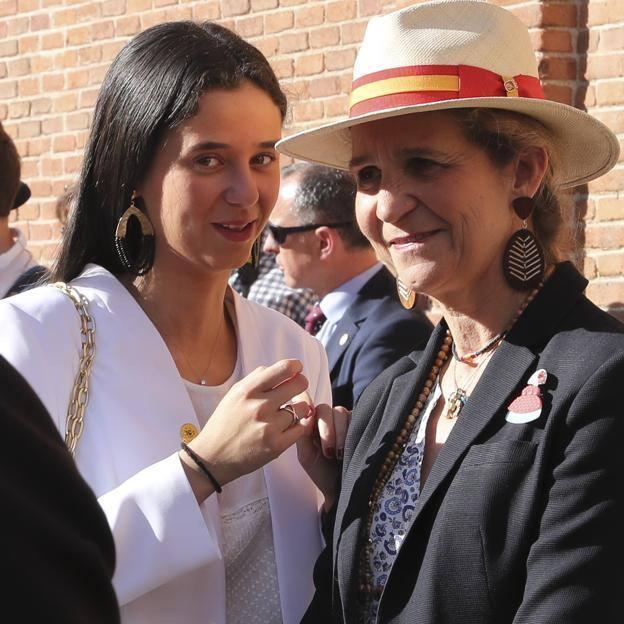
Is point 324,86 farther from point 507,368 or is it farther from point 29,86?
point 507,368

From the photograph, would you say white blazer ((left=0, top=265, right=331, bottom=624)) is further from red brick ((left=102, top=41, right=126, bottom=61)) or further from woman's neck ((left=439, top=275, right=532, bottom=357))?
red brick ((left=102, top=41, right=126, bottom=61))

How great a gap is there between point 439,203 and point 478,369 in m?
0.35

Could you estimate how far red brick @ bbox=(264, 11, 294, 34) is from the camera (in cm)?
618

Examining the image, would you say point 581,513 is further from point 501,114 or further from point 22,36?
point 22,36

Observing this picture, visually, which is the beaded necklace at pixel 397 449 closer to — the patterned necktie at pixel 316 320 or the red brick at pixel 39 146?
the patterned necktie at pixel 316 320

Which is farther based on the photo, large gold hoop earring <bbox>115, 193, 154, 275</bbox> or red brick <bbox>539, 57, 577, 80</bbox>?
red brick <bbox>539, 57, 577, 80</bbox>

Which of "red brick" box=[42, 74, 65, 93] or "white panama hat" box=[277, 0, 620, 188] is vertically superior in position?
"white panama hat" box=[277, 0, 620, 188]

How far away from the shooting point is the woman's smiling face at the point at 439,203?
2.29 metres

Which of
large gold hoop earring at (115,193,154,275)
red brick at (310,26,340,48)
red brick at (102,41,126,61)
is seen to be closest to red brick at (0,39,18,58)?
red brick at (102,41,126,61)

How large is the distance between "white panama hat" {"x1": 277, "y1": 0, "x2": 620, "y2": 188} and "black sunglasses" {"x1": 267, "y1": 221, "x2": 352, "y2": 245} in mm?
2626

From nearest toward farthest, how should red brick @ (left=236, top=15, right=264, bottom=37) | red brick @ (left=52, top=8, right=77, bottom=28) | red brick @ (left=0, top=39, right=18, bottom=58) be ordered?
red brick @ (left=236, top=15, right=264, bottom=37) < red brick @ (left=52, top=8, right=77, bottom=28) < red brick @ (left=0, top=39, right=18, bottom=58)

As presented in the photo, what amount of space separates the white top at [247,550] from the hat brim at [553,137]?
2.10 feet

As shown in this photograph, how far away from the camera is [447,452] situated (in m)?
2.15

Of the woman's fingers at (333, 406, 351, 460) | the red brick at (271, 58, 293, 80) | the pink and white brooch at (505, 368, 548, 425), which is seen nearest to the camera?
the pink and white brooch at (505, 368, 548, 425)
